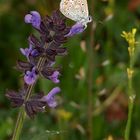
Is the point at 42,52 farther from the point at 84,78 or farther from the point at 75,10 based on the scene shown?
the point at 84,78

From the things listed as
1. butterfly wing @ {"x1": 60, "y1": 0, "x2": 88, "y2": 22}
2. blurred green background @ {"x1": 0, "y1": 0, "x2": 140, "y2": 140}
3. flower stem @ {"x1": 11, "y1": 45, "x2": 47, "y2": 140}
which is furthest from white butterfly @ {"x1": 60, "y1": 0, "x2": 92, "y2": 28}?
blurred green background @ {"x1": 0, "y1": 0, "x2": 140, "y2": 140}

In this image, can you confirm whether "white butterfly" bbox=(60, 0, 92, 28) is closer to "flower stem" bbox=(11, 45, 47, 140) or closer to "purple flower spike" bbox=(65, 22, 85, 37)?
"purple flower spike" bbox=(65, 22, 85, 37)

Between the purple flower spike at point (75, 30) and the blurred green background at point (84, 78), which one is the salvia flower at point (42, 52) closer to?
the purple flower spike at point (75, 30)

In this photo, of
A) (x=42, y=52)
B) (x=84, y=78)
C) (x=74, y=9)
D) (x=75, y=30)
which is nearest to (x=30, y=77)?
(x=42, y=52)

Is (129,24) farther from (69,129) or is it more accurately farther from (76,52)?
(69,129)

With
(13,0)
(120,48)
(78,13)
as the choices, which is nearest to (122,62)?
(120,48)

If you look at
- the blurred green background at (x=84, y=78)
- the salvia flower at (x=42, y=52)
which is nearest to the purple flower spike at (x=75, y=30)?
the salvia flower at (x=42, y=52)
